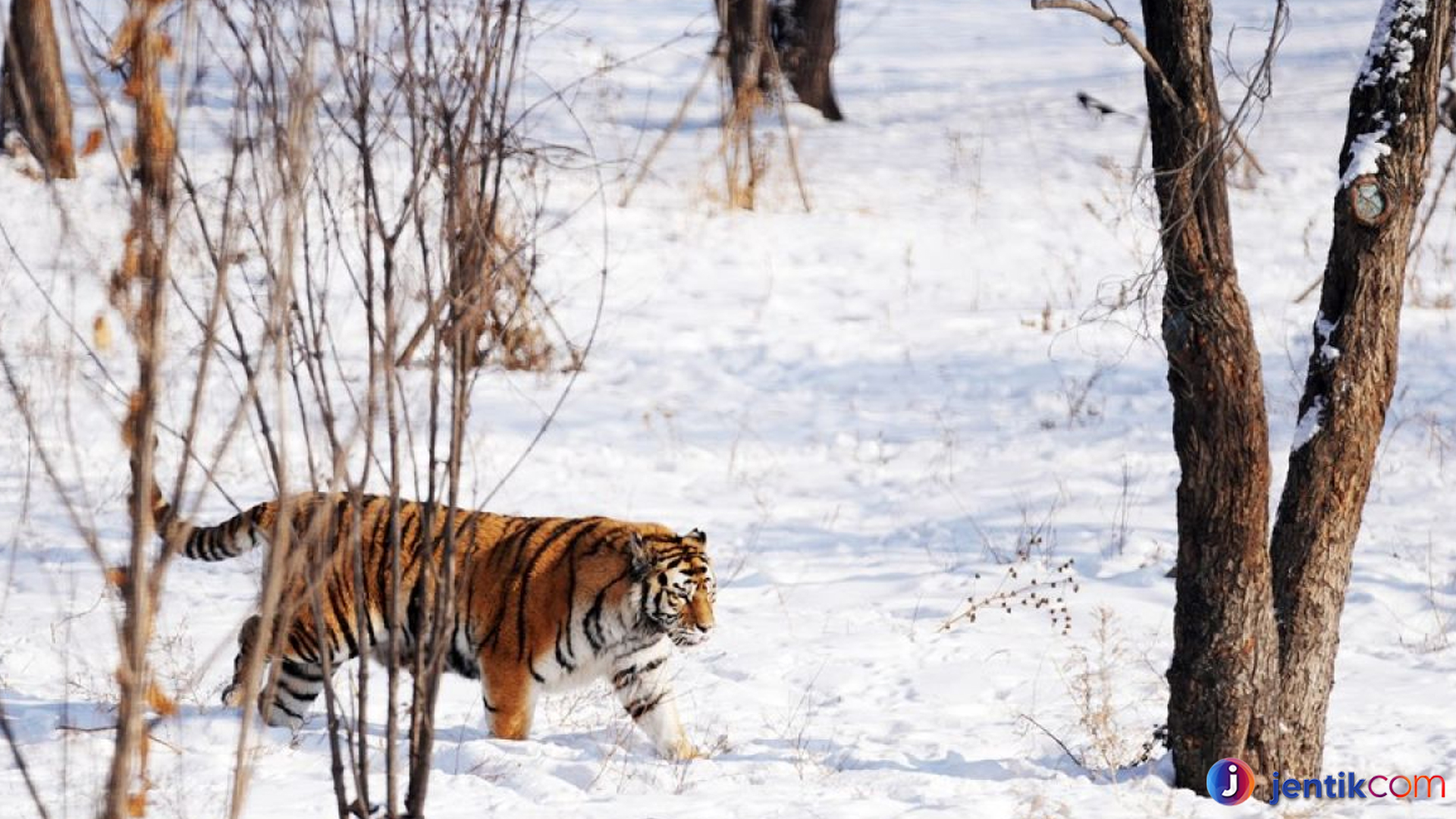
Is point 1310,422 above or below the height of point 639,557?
above

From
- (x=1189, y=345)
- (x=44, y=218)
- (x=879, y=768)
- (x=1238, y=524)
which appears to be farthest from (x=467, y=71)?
(x=44, y=218)

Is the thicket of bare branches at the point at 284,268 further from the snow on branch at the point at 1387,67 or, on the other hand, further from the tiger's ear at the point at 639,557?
the snow on branch at the point at 1387,67

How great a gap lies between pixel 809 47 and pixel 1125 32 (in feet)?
40.2

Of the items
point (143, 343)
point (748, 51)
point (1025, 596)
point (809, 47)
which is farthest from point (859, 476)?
point (809, 47)

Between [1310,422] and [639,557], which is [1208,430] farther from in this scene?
[639,557]

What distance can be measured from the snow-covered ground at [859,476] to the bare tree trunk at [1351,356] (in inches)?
16.8

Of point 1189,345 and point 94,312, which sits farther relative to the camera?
point 94,312

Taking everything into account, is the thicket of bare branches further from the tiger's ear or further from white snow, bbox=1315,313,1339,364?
white snow, bbox=1315,313,1339,364

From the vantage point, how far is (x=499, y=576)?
5.37m

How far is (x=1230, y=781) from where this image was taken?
4660mm

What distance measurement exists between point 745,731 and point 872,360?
210 inches

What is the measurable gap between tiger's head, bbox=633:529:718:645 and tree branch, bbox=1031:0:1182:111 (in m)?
2.03

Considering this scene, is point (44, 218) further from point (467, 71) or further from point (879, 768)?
point (467, 71)

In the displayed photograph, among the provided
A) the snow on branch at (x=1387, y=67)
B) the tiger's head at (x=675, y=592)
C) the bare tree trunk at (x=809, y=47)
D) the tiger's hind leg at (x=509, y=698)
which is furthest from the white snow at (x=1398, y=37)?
the bare tree trunk at (x=809, y=47)
